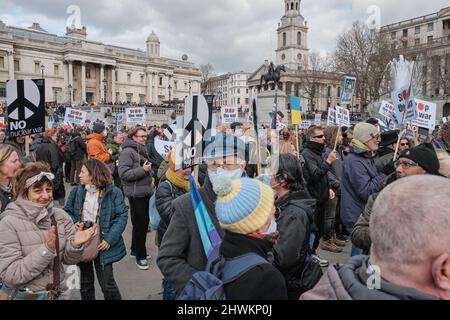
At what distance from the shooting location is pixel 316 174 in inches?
193

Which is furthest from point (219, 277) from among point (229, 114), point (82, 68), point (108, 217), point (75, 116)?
point (82, 68)

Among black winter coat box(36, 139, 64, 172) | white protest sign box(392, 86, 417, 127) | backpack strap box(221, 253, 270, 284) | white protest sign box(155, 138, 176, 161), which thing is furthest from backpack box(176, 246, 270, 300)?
black winter coat box(36, 139, 64, 172)

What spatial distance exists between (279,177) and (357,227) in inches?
29.9

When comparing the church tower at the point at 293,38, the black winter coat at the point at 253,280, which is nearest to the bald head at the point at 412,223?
the black winter coat at the point at 253,280

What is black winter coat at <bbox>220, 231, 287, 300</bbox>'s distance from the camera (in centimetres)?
168

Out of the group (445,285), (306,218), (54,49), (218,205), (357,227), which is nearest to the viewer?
(445,285)

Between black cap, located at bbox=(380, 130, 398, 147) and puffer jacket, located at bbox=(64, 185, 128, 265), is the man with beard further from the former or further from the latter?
puffer jacket, located at bbox=(64, 185, 128, 265)

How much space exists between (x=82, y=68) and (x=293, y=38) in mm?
52757

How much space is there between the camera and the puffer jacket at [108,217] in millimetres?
3789

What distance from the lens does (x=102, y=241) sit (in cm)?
375

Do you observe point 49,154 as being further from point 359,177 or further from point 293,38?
point 293,38

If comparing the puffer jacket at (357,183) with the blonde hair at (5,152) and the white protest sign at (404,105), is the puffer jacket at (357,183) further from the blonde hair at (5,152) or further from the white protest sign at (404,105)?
the blonde hair at (5,152)
